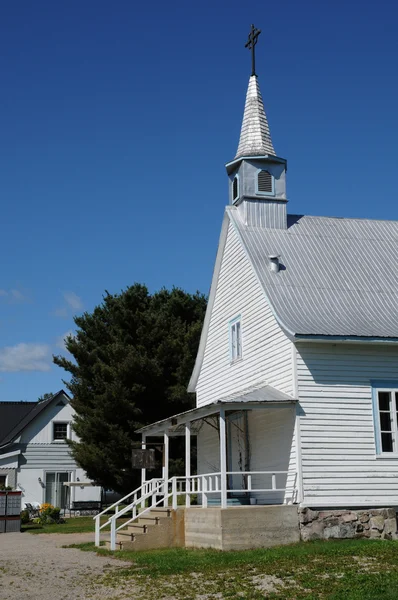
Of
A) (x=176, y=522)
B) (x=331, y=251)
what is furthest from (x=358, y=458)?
(x=331, y=251)

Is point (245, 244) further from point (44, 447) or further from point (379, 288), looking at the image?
point (44, 447)

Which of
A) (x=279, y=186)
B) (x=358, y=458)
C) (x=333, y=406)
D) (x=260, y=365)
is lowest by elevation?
(x=358, y=458)

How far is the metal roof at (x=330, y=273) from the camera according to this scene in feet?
58.5

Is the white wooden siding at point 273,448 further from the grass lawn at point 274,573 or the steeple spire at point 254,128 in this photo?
the steeple spire at point 254,128

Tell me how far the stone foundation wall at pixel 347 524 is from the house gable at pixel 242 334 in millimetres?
2843

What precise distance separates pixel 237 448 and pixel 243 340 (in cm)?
295

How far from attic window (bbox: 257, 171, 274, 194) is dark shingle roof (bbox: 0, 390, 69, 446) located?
2000 cm

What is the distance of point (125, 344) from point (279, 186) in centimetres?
1264

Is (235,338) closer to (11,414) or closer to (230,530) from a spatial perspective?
(230,530)

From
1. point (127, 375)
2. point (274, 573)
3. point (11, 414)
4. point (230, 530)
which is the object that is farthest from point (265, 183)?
point (11, 414)

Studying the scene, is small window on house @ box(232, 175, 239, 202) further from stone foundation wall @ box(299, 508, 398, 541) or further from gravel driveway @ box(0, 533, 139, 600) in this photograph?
gravel driveway @ box(0, 533, 139, 600)

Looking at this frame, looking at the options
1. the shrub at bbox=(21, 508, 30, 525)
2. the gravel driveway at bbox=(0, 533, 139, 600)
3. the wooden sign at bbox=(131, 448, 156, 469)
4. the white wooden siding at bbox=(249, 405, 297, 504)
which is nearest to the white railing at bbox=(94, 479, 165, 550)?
the wooden sign at bbox=(131, 448, 156, 469)

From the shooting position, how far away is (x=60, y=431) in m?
37.8

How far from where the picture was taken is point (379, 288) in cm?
1962
